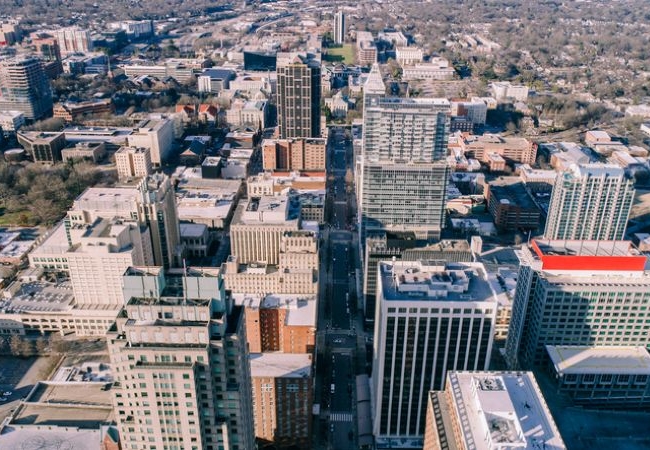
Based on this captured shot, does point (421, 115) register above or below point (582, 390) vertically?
above

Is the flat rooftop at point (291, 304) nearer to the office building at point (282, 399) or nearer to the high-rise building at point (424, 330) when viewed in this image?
the office building at point (282, 399)

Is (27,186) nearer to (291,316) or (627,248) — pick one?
(291,316)

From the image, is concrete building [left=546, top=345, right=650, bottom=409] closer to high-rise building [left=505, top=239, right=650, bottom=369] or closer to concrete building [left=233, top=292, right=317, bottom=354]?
high-rise building [left=505, top=239, right=650, bottom=369]

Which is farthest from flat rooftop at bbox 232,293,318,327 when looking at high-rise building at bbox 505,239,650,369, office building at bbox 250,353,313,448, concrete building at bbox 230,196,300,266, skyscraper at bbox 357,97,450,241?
high-rise building at bbox 505,239,650,369

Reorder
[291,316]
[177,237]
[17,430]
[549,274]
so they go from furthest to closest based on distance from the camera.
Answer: [177,237] → [291,316] → [549,274] → [17,430]

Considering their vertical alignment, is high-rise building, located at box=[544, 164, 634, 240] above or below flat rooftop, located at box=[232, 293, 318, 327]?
above

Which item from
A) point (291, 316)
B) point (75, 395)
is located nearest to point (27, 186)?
point (75, 395)

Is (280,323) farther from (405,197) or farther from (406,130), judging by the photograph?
(406,130)
